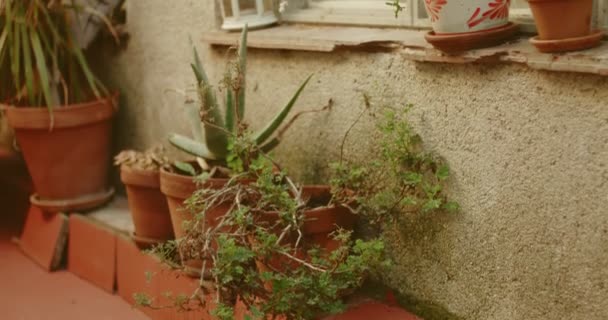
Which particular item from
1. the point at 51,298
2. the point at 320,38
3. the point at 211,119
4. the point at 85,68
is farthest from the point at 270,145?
the point at 51,298

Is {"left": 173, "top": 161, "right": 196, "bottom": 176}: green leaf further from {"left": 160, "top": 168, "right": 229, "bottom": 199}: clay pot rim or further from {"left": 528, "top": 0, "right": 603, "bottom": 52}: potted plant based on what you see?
{"left": 528, "top": 0, "right": 603, "bottom": 52}: potted plant

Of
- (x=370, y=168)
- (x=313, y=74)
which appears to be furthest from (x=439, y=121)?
(x=313, y=74)

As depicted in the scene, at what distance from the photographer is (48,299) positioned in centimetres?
331

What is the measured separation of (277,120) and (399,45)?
1.58ft

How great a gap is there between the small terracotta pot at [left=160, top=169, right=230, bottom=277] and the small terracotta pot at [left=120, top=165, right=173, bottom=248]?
0.62 feet

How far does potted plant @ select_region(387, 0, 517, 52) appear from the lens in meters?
2.10

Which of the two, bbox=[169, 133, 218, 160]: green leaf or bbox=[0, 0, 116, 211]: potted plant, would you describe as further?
bbox=[0, 0, 116, 211]: potted plant

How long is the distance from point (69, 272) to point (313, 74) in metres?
1.57

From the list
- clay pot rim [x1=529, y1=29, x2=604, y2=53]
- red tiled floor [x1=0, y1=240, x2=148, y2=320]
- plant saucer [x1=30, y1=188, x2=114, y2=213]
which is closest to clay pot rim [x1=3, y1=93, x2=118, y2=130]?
plant saucer [x1=30, y1=188, x2=114, y2=213]

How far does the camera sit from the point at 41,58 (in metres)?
3.32

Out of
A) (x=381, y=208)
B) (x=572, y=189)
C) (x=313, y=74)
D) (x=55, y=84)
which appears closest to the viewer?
(x=572, y=189)

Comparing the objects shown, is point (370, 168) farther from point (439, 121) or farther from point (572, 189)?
point (572, 189)

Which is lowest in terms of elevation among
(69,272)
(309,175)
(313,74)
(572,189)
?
(69,272)

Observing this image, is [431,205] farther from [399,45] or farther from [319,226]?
[399,45]
